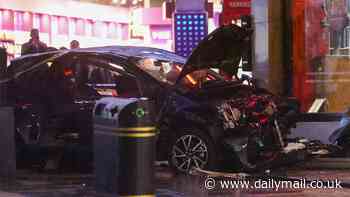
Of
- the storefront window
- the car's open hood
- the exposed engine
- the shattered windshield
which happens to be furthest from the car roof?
the storefront window

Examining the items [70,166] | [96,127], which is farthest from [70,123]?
[96,127]

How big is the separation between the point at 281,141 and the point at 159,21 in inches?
282

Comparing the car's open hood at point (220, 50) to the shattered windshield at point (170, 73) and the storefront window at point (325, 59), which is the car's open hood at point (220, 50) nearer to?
the shattered windshield at point (170, 73)

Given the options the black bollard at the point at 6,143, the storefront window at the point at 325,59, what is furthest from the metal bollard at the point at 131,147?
the storefront window at the point at 325,59

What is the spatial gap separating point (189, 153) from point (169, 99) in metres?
0.79

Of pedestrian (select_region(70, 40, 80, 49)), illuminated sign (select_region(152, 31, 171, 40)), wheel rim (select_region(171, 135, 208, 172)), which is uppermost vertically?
illuminated sign (select_region(152, 31, 171, 40))

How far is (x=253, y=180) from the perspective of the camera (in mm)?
10086

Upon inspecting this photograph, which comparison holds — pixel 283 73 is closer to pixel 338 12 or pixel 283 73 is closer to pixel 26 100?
pixel 338 12

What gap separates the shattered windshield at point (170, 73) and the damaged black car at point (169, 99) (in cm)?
1

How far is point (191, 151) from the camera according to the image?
34.6 feet

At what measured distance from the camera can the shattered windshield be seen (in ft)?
35.7

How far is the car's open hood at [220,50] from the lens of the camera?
1067 cm

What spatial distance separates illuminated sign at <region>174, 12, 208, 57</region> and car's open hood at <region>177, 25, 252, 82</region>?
3319 mm

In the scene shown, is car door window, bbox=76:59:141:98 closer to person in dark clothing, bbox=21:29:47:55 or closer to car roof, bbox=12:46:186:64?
car roof, bbox=12:46:186:64
